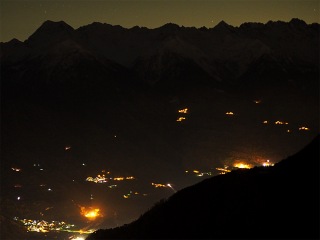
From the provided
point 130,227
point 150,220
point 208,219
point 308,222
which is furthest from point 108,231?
point 308,222

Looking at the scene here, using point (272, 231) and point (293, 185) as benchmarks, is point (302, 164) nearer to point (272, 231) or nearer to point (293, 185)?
point (293, 185)

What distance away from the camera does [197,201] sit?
100ft

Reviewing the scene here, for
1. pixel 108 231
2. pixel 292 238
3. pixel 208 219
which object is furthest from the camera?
pixel 108 231

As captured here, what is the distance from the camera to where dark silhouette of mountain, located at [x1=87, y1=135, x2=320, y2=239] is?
24.3m

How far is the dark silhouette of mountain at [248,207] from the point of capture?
24328mm

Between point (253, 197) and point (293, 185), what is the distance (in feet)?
7.60

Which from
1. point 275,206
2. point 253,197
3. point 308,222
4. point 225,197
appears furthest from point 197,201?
point 308,222

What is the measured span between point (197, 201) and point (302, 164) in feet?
22.1

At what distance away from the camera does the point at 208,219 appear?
90.7ft

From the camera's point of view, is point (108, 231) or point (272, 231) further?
point (108, 231)

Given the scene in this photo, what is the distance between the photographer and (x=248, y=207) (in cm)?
2677

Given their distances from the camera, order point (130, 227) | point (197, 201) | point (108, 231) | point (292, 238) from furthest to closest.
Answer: point (108, 231), point (130, 227), point (197, 201), point (292, 238)

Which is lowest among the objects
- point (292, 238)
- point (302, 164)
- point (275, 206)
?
point (292, 238)

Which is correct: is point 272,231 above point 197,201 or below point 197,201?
below
